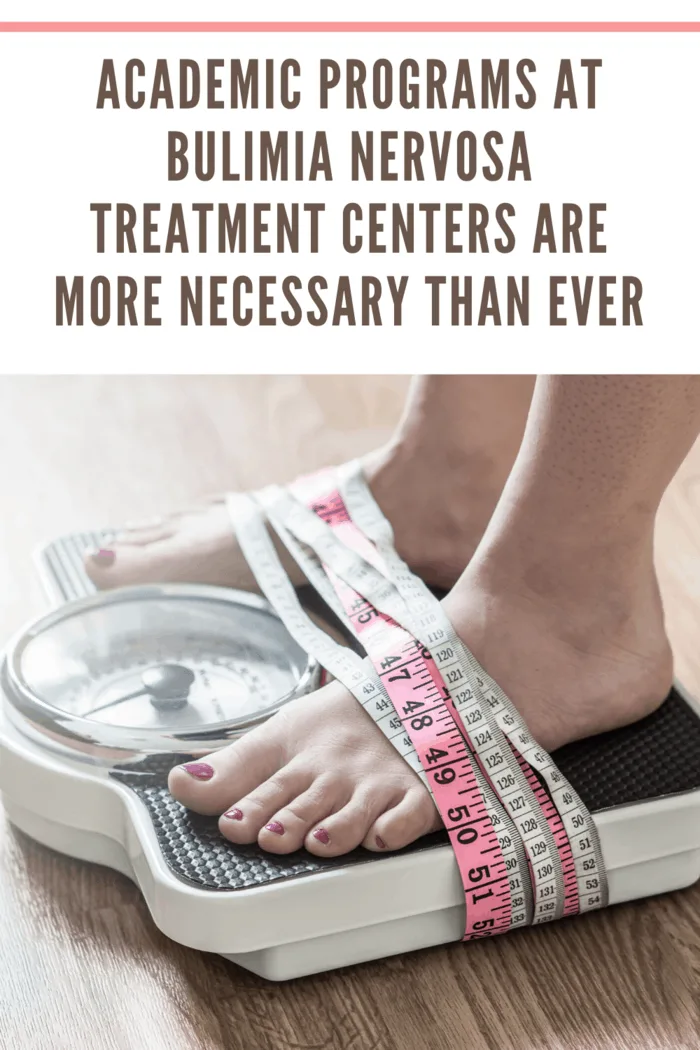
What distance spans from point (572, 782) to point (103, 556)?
0.50m

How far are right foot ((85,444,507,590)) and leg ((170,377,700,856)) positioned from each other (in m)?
0.17

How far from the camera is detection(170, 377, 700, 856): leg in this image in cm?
85

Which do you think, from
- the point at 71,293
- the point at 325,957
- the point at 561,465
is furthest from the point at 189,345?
the point at 325,957

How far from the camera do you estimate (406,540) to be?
3.74 feet

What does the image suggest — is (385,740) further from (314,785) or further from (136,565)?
(136,565)

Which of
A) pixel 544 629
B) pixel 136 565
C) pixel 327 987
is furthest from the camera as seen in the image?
pixel 136 565

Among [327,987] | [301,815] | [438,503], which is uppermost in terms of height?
[438,503]

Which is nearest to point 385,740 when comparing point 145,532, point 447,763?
point 447,763

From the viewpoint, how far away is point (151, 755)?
90cm

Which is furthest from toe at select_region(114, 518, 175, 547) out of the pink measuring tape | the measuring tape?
the pink measuring tape

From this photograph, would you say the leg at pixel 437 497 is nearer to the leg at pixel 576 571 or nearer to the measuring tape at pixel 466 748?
the measuring tape at pixel 466 748

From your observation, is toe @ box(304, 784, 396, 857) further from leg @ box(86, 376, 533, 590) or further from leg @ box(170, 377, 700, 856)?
leg @ box(86, 376, 533, 590)

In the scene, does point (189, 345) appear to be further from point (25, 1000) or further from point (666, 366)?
point (25, 1000)

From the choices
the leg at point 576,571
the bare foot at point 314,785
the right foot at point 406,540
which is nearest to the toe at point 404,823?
the bare foot at point 314,785
